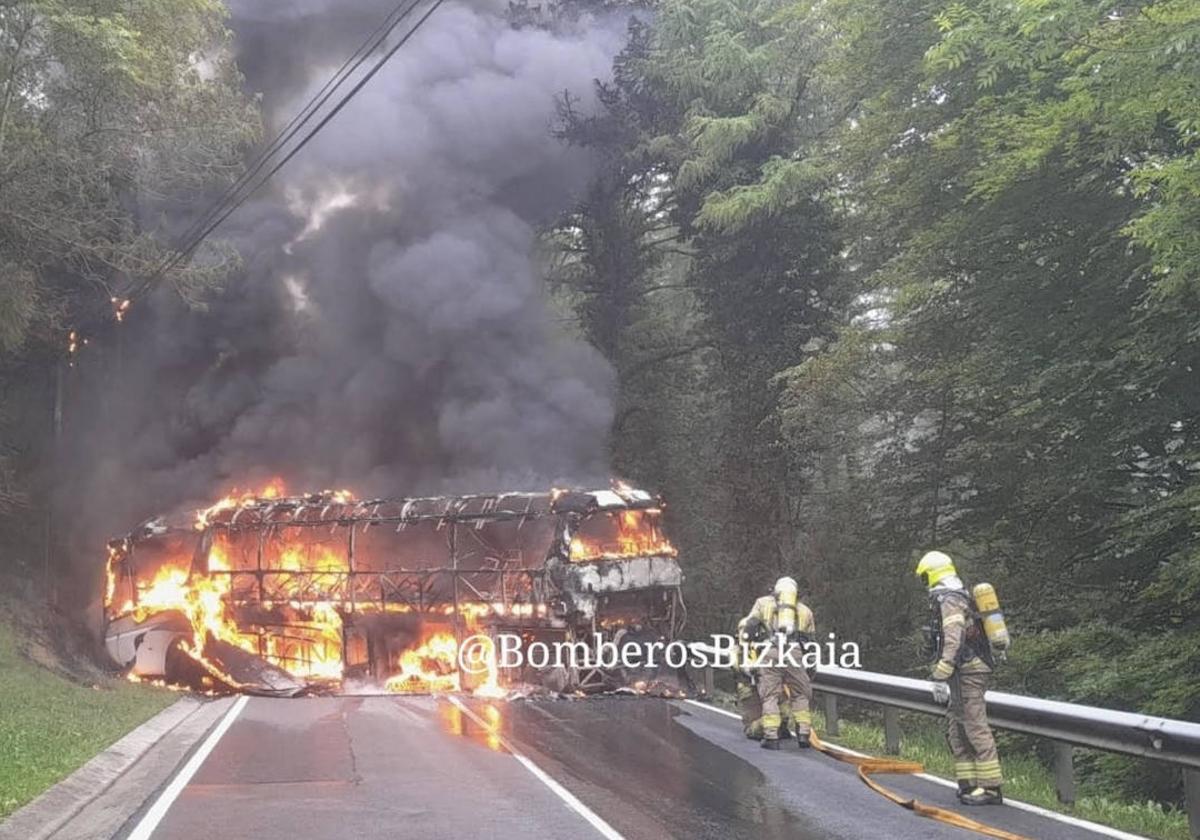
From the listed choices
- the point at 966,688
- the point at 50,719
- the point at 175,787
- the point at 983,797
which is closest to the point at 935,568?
the point at 966,688

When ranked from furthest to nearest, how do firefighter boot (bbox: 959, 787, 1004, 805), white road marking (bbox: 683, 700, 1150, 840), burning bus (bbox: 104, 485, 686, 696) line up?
burning bus (bbox: 104, 485, 686, 696)
firefighter boot (bbox: 959, 787, 1004, 805)
white road marking (bbox: 683, 700, 1150, 840)

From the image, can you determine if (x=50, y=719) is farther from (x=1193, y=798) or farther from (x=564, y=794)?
(x=1193, y=798)

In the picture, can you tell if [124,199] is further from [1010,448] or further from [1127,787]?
[1127,787]

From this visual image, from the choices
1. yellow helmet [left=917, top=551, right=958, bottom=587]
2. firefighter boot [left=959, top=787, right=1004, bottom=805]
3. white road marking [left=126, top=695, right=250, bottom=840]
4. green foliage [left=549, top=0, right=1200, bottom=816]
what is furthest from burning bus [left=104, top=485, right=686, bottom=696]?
firefighter boot [left=959, top=787, right=1004, bottom=805]

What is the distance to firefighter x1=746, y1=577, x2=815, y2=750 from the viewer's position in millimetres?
8875

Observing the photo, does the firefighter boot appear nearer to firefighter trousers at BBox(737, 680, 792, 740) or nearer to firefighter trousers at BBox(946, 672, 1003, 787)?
firefighter trousers at BBox(946, 672, 1003, 787)

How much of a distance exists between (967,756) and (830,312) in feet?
54.6

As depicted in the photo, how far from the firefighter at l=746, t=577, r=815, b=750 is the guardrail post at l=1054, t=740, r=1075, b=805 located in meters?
2.44

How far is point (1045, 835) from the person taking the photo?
5719 millimetres

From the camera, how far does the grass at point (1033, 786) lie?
19.9ft

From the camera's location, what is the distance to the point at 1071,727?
646 centimetres

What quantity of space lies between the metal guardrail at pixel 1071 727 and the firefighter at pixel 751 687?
30.1 inches

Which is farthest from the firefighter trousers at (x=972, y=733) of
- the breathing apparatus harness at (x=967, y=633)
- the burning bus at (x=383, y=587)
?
the burning bus at (x=383, y=587)

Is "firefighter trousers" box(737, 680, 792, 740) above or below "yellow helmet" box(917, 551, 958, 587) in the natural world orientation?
below
